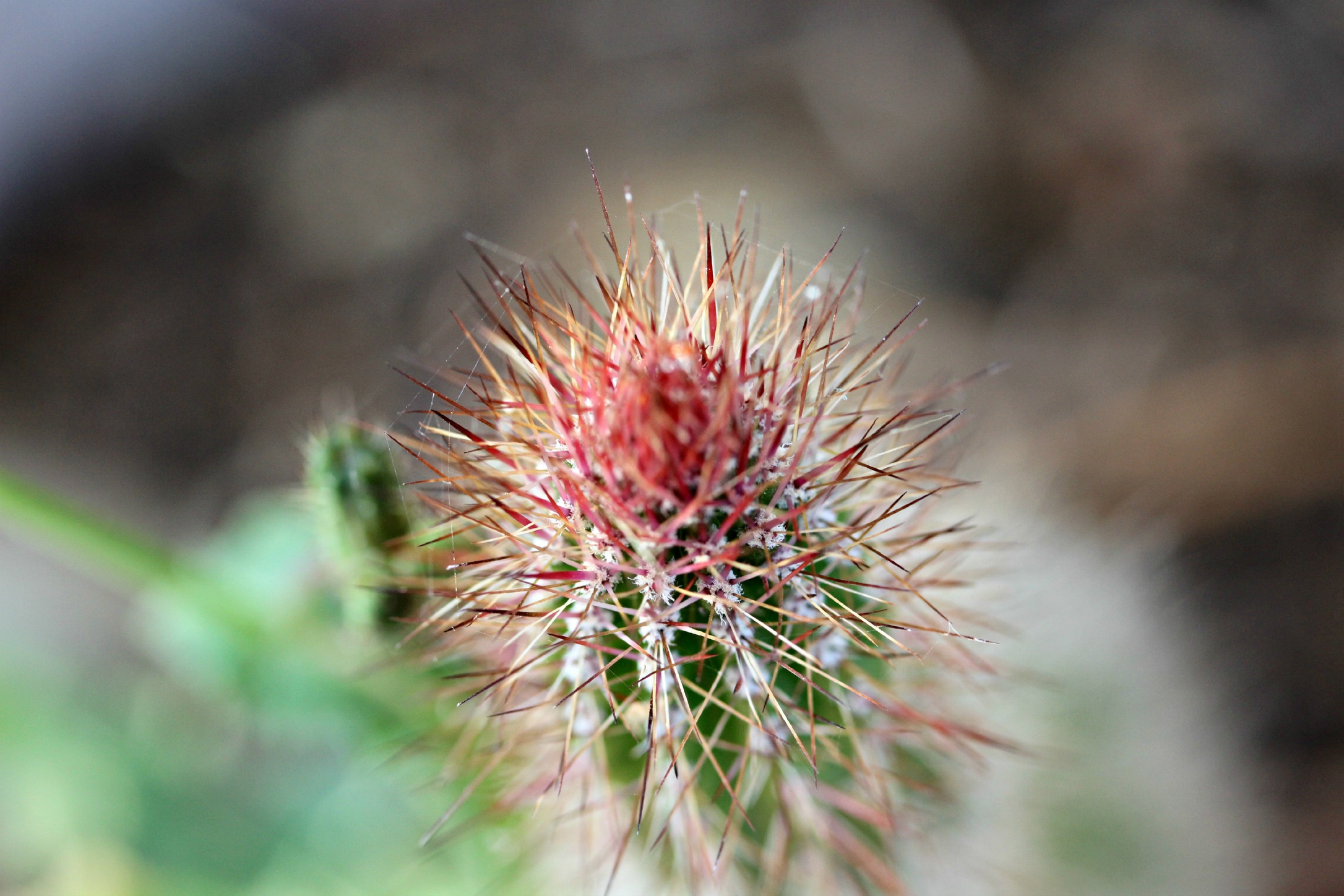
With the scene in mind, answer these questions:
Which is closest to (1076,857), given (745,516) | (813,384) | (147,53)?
(813,384)

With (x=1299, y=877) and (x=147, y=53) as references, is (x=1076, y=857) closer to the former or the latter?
(x=1299, y=877)

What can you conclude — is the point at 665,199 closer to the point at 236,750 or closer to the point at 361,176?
the point at 361,176

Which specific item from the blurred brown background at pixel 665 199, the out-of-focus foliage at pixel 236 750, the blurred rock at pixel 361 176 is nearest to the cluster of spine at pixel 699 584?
the out-of-focus foliage at pixel 236 750

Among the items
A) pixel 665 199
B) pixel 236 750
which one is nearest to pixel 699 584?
pixel 236 750

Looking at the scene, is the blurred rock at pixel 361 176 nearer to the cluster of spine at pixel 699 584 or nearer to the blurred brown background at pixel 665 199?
the blurred brown background at pixel 665 199

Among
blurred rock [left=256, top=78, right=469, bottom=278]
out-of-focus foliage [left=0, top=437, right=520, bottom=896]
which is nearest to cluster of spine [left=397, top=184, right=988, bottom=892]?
out-of-focus foliage [left=0, top=437, right=520, bottom=896]

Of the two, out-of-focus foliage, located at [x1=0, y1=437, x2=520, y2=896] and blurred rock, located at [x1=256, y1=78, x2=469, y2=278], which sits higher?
blurred rock, located at [x1=256, y1=78, x2=469, y2=278]

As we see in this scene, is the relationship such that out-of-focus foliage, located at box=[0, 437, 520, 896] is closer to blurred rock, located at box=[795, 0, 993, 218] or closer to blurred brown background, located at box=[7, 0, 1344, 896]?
blurred brown background, located at box=[7, 0, 1344, 896]
